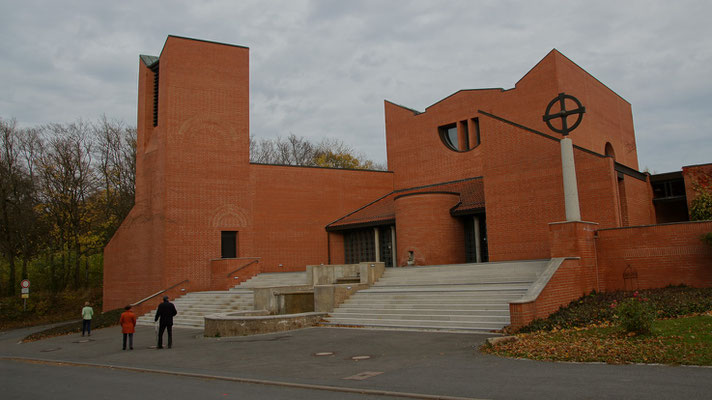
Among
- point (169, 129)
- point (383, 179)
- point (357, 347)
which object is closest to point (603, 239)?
point (357, 347)

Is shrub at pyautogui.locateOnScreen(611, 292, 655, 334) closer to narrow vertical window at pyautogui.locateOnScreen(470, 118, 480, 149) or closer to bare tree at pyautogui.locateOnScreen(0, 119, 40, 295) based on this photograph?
narrow vertical window at pyautogui.locateOnScreen(470, 118, 480, 149)

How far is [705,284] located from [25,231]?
33.4 meters

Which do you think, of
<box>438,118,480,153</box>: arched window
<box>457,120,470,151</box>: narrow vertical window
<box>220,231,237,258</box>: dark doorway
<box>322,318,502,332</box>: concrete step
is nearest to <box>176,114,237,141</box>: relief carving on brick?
<box>220,231,237,258</box>: dark doorway

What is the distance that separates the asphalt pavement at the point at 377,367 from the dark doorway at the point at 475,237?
36.0 feet

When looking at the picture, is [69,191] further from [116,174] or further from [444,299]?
[444,299]

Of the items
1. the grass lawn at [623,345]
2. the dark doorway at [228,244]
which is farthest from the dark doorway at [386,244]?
the grass lawn at [623,345]

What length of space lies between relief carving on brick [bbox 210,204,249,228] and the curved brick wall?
8.04 m

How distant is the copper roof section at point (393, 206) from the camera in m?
24.0

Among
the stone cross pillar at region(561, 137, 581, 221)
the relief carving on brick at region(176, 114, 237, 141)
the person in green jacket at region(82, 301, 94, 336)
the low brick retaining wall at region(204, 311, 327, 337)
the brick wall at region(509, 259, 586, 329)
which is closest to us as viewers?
the brick wall at region(509, 259, 586, 329)

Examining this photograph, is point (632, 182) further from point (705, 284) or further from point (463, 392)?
point (463, 392)

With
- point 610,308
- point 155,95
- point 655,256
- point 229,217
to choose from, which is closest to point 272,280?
point 229,217

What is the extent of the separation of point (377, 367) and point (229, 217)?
1854 cm

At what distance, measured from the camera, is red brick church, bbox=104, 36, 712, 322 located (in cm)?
2030

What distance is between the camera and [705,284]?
14.2 meters
